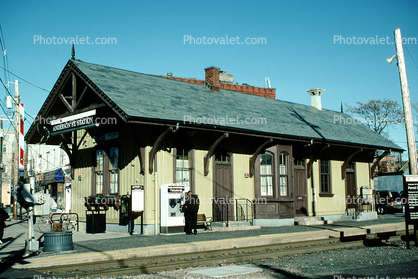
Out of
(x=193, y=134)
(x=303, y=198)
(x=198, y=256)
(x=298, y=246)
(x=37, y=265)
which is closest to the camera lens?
(x=37, y=265)

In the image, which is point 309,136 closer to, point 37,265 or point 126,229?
point 126,229

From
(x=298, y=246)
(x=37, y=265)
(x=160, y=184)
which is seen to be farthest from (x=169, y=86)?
(x=37, y=265)

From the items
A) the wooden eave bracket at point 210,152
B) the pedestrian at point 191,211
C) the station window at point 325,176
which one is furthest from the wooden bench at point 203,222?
the station window at point 325,176

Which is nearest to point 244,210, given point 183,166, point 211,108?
point 183,166

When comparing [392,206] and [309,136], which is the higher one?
[309,136]

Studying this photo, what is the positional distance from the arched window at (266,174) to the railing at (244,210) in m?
0.96

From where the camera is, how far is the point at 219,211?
56.4 feet

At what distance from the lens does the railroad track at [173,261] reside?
8.56m

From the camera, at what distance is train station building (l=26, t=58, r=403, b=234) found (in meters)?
15.5

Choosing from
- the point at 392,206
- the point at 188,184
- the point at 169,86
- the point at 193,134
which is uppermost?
the point at 169,86

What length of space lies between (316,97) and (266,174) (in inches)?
433

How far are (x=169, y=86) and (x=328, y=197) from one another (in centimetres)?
992

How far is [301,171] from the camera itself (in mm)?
21016

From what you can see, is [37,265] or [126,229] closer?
Answer: [37,265]
